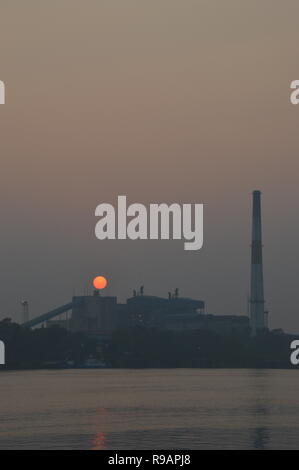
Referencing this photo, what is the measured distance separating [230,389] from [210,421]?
61.6 metres

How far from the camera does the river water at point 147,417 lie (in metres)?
78.9

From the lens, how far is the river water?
Result: 78875 mm

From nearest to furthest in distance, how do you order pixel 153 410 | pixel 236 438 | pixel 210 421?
pixel 236 438, pixel 210 421, pixel 153 410

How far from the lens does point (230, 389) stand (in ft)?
513

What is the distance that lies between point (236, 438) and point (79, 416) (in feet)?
80.8

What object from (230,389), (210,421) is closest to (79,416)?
(210,421)

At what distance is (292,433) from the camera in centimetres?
8494

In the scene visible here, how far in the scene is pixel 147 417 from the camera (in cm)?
10056
